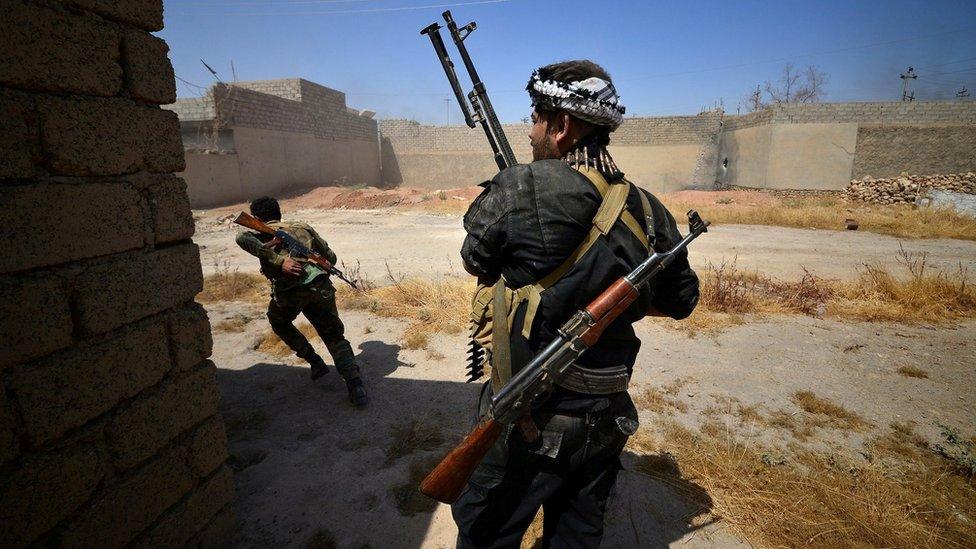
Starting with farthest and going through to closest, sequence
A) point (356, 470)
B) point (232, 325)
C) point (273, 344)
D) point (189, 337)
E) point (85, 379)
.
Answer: point (232, 325) → point (273, 344) → point (356, 470) → point (189, 337) → point (85, 379)

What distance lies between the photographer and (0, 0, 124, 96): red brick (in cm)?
127

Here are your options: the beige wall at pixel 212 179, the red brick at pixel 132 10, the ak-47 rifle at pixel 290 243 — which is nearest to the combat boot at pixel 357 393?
→ the ak-47 rifle at pixel 290 243

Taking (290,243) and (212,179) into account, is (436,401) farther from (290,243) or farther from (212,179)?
(212,179)

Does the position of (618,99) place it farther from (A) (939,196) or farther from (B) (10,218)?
(A) (939,196)

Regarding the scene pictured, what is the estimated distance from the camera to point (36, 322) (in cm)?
139

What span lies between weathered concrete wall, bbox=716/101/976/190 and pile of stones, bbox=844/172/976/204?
2.90 feet

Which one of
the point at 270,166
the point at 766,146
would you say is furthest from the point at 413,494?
the point at 766,146

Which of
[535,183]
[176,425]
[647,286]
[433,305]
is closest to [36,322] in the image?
[176,425]

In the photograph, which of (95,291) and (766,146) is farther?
(766,146)

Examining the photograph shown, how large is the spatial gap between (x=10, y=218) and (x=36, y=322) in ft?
1.12

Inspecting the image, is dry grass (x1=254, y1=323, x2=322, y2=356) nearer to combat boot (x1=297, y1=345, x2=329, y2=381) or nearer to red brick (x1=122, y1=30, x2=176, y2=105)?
combat boot (x1=297, y1=345, x2=329, y2=381)

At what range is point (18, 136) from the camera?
134cm

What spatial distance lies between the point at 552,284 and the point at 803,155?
70.6 ft

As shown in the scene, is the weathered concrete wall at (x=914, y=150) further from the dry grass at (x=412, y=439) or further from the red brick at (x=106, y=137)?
the red brick at (x=106, y=137)
